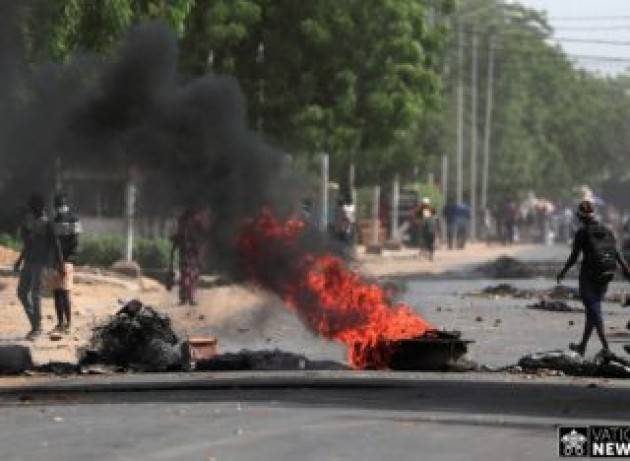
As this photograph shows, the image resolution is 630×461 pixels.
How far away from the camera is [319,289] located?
1792 centimetres

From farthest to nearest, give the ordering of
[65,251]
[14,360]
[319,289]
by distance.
A: 1. [65,251]
2. [319,289]
3. [14,360]

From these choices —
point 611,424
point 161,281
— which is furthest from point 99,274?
point 611,424

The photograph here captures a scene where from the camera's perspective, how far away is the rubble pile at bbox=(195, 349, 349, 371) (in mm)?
17250

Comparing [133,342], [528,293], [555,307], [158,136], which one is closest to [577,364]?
[133,342]

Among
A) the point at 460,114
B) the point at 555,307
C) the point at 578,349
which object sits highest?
the point at 460,114

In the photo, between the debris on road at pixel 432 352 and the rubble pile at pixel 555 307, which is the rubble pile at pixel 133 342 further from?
the rubble pile at pixel 555 307

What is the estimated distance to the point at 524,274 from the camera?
4231 centimetres

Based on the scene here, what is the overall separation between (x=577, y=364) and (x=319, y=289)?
2.89 meters

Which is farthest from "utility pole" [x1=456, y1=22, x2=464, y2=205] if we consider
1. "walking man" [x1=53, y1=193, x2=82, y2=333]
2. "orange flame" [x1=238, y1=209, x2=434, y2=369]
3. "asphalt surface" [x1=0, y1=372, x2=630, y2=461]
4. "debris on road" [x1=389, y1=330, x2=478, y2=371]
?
Result: "asphalt surface" [x1=0, y1=372, x2=630, y2=461]

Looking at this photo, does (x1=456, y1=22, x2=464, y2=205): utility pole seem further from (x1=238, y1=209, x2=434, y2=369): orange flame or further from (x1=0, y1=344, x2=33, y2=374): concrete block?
(x1=0, y1=344, x2=33, y2=374): concrete block

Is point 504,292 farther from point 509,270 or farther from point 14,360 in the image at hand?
point 14,360

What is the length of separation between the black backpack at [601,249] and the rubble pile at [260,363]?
3.08 metres

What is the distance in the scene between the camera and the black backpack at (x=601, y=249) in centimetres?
1842

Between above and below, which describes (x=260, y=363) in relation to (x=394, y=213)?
below
